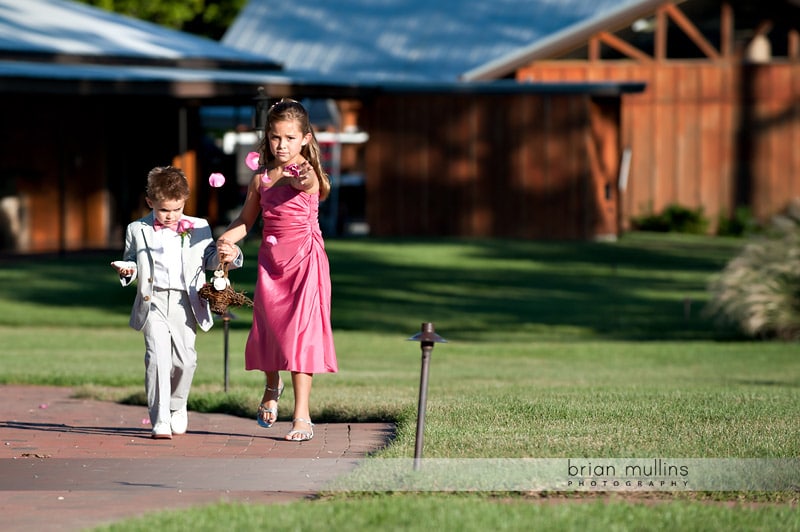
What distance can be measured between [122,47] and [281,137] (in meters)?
Answer: 20.5

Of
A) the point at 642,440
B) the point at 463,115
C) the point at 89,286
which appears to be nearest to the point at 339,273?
the point at 89,286

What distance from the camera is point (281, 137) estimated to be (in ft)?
26.0

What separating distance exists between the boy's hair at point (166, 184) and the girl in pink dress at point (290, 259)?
380 mm

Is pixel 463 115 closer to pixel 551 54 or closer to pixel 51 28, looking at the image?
pixel 551 54

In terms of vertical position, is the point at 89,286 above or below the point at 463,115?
below

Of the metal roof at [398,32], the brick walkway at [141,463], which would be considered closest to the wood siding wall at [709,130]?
the metal roof at [398,32]

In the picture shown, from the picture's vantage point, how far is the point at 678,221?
31.6 m

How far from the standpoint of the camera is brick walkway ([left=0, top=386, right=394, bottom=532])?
20.8 feet

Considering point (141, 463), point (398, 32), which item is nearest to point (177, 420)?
point (141, 463)

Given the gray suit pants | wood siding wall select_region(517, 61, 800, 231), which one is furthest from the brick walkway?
wood siding wall select_region(517, 61, 800, 231)

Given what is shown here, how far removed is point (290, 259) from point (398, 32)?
2730cm

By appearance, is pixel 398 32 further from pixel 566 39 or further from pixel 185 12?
pixel 185 12

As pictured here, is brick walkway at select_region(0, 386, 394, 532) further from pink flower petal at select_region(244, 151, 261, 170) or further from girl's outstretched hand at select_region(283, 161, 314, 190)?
pink flower petal at select_region(244, 151, 261, 170)

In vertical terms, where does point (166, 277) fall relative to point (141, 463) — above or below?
above
